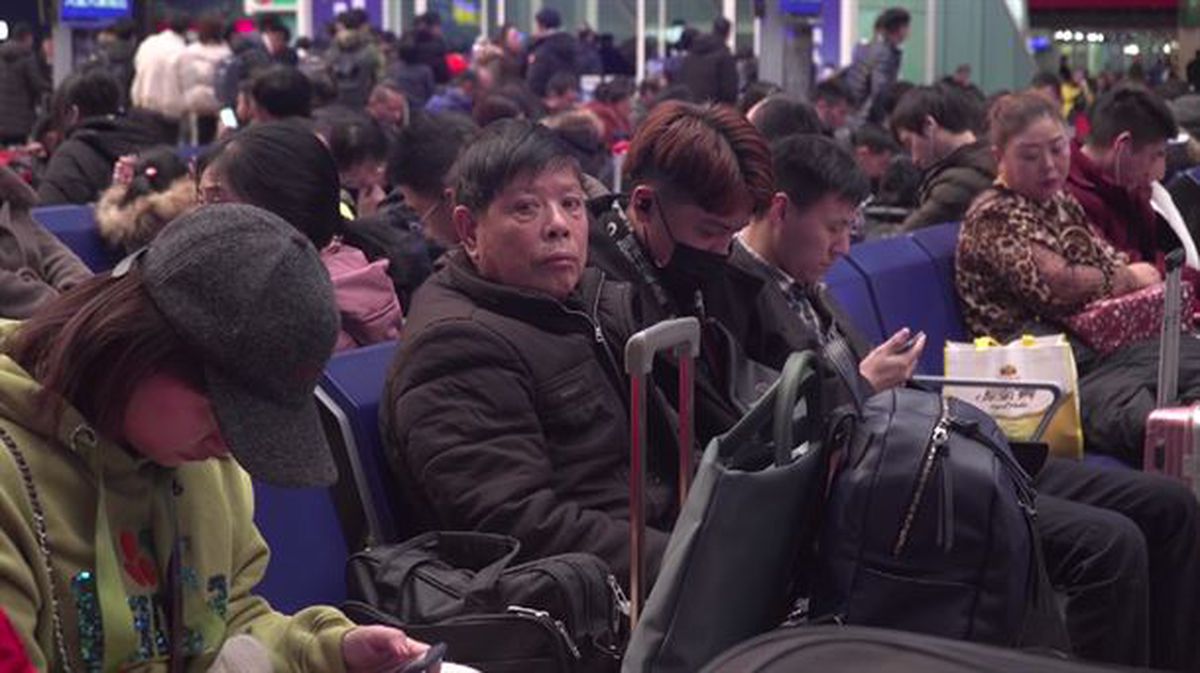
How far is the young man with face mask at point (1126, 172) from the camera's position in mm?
6098

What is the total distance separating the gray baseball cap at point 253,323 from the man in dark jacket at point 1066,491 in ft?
6.63

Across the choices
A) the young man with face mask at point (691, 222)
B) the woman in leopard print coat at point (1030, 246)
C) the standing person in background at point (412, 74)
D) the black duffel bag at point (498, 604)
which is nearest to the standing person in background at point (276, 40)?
the standing person in background at point (412, 74)

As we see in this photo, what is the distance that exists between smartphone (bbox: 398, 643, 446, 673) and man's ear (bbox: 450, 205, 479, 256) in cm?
125

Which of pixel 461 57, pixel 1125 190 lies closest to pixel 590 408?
pixel 1125 190

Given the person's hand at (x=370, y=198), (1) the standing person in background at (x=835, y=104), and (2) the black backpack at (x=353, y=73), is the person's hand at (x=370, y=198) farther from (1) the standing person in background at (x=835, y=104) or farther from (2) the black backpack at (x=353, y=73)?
(2) the black backpack at (x=353, y=73)

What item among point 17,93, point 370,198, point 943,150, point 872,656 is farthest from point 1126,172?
point 17,93

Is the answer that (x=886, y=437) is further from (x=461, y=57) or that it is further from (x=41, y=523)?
(x=461, y=57)

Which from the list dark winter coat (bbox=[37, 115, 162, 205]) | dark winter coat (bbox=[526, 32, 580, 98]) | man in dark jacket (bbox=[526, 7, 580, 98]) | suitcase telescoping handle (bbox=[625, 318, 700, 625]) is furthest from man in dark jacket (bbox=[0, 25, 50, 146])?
suitcase telescoping handle (bbox=[625, 318, 700, 625])

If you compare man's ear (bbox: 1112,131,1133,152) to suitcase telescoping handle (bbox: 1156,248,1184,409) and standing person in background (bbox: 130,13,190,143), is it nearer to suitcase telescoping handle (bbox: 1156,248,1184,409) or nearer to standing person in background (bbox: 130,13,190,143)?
suitcase telescoping handle (bbox: 1156,248,1184,409)

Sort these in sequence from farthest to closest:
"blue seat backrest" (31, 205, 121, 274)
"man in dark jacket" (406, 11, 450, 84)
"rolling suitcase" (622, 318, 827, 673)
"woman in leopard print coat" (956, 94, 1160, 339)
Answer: "man in dark jacket" (406, 11, 450, 84), "blue seat backrest" (31, 205, 121, 274), "woman in leopard print coat" (956, 94, 1160, 339), "rolling suitcase" (622, 318, 827, 673)

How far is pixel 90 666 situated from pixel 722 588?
914 millimetres

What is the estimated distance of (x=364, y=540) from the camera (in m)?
3.34

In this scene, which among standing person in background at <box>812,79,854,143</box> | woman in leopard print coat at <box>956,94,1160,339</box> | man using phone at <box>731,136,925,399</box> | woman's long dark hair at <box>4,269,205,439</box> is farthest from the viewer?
standing person in background at <box>812,79,854,143</box>

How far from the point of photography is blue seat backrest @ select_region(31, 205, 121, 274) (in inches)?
224
